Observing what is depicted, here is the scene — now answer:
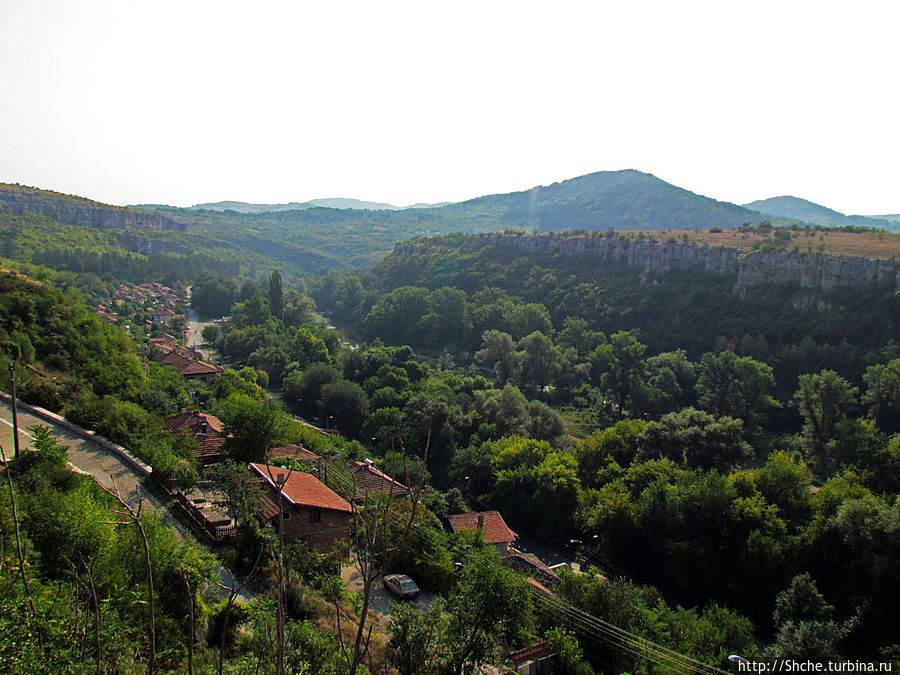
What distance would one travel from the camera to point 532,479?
25.0 meters

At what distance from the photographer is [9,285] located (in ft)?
89.1

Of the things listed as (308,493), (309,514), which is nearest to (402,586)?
(309,514)

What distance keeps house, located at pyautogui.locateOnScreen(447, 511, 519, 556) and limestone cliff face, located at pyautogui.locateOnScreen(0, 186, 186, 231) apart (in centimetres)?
9043

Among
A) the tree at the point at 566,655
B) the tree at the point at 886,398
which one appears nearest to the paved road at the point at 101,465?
the tree at the point at 566,655

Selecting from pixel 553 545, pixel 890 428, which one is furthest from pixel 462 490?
pixel 890 428

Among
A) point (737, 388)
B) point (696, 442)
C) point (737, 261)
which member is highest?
point (737, 261)

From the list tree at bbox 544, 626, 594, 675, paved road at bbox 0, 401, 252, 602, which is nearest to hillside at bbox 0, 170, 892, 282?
tree at bbox 544, 626, 594, 675

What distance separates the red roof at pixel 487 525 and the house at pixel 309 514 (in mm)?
5615

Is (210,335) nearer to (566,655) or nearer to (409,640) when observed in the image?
(566,655)

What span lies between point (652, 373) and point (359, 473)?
2721 cm

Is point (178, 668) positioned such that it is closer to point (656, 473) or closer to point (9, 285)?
point (656, 473)

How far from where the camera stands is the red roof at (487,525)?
2014 centimetres

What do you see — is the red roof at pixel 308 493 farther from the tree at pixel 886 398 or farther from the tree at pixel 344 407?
the tree at pixel 886 398

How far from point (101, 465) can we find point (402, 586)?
30.1ft
